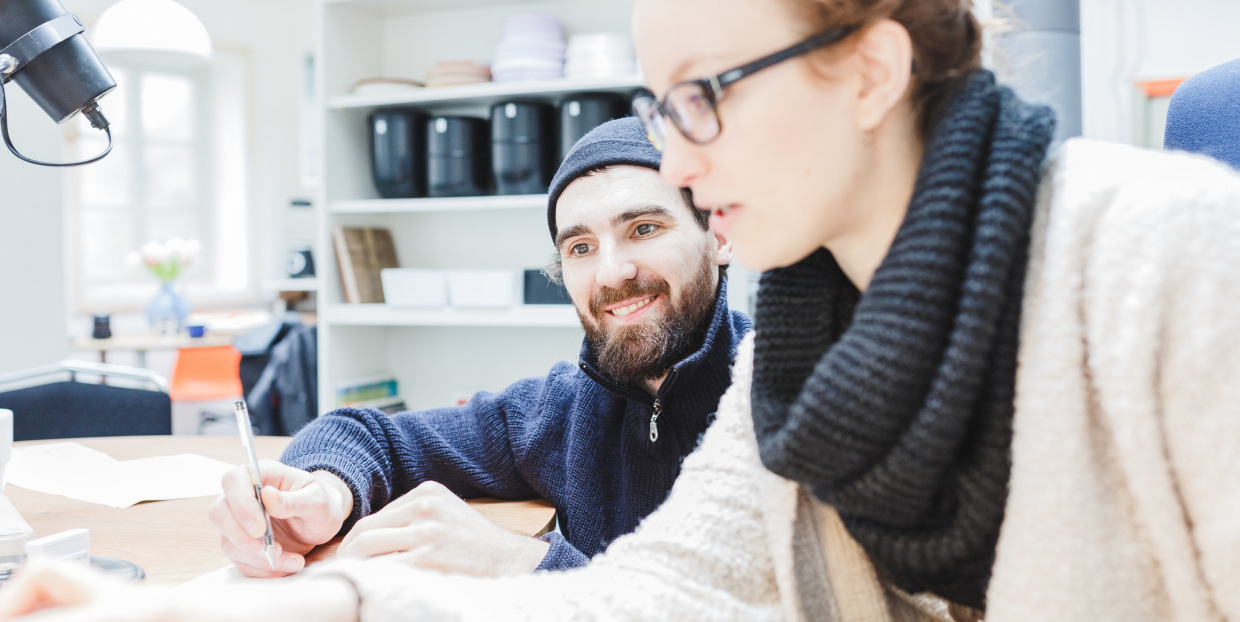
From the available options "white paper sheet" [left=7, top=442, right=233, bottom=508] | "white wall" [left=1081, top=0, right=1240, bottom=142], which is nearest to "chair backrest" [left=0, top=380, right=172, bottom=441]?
"white paper sheet" [left=7, top=442, right=233, bottom=508]

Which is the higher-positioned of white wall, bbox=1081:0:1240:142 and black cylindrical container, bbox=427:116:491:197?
white wall, bbox=1081:0:1240:142

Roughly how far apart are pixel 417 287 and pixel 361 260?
1.04ft

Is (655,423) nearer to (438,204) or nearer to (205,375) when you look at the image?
(438,204)

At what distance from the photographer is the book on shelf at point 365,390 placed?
3.20 m

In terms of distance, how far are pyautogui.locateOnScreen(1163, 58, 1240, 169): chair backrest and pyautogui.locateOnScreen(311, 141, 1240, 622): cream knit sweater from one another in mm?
480

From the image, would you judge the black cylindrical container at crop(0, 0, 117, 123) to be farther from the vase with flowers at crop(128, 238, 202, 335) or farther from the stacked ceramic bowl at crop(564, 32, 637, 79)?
the vase with flowers at crop(128, 238, 202, 335)

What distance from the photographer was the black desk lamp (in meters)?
1.14

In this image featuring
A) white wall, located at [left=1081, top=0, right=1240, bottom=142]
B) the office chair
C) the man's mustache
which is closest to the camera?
the man's mustache

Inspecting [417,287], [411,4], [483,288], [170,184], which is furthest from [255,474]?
[170,184]

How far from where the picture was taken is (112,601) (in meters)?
0.50

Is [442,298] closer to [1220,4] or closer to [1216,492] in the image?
[1216,492]

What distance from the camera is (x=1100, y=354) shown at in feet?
1.90

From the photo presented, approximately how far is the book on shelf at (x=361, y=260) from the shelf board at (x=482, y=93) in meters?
0.47

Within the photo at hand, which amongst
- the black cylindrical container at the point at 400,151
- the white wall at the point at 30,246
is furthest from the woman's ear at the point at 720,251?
the white wall at the point at 30,246
